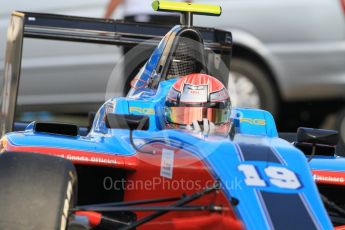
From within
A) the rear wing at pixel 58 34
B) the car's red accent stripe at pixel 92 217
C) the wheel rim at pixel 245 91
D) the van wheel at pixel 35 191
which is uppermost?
the rear wing at pixel 58 34

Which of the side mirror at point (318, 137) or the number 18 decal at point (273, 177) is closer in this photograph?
the number 18 decal at point (273, 177)

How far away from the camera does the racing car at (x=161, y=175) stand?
13.2ft

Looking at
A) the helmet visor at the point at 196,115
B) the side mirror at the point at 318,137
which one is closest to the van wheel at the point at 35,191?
the helmet visor at the point at 196,115

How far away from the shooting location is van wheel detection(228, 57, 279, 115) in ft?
30.5

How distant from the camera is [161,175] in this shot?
4449mm

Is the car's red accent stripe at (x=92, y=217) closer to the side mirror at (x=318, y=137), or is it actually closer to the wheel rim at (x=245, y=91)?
the side mirror at (x=318, y=137)

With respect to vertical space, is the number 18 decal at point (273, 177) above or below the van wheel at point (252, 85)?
above

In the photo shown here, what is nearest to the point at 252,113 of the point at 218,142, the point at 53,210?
the point at 218,142

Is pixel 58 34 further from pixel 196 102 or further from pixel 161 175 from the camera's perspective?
pixel 161 175

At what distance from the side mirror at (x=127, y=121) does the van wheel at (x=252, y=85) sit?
13.5ft

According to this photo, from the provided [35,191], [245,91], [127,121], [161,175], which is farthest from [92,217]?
[245,91]

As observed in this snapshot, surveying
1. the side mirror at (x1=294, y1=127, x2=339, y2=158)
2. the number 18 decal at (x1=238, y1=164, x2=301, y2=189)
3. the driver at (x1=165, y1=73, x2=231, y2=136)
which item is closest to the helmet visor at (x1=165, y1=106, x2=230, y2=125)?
the driver at (x1=165, y1=73, x2=231, y2=136)

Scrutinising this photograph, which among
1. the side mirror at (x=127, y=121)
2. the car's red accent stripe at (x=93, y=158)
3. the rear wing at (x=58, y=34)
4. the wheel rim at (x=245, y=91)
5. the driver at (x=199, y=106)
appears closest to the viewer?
the car's red accent stripe at (x=93, y=158)

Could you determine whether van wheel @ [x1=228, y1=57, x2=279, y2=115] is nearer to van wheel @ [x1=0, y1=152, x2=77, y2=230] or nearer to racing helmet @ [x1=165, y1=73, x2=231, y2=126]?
racing helmet @ [x1=165, y1=73, x2=231, y2=126]
